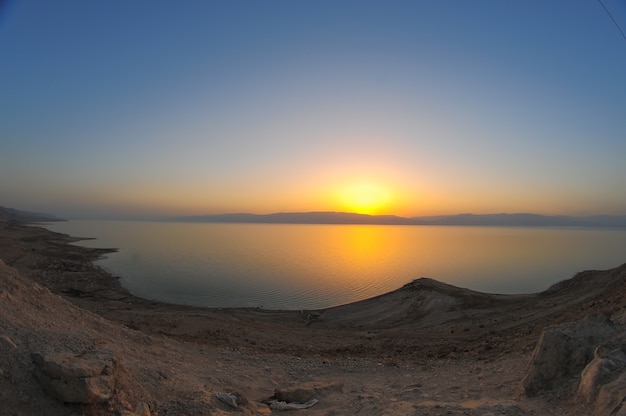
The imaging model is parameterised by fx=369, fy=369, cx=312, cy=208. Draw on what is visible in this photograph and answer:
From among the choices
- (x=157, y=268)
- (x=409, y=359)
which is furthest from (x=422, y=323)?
(x=157, y=268)

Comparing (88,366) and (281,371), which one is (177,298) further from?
(88,366)

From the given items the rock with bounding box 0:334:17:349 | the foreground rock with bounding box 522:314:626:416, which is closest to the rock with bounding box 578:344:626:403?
the foreground rock with bounding box 522:314:626:416

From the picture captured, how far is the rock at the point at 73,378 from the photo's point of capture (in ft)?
18.2

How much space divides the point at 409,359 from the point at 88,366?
34.5 feet

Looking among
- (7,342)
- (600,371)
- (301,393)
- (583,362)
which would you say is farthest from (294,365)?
(600,371)

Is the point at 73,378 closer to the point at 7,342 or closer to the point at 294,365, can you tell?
the point at 7,342

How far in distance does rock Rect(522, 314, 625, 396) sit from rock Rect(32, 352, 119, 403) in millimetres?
8207

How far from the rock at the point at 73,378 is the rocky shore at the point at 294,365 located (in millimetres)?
17

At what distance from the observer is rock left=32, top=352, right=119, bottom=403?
5535mm

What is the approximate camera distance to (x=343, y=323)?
74.1ft

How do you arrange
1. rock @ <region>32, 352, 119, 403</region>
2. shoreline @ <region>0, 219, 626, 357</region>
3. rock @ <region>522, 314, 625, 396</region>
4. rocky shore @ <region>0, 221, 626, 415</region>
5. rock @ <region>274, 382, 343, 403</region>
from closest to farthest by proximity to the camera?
rock @ <region>32, 352, 119, 403</region> < rocky shore @ <region>0, 221, 626, 415</region> < rock @ <region>522, 314, 625, 396</region> < rock @ <region>274, 382, 343, 403</region> < shoreline @ <region>0, 219, 626, 357</region>

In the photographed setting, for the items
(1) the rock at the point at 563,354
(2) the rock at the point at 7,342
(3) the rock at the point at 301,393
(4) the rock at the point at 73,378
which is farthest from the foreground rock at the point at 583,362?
(2) the rock at the point at 7,342

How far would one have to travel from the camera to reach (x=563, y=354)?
7.83 metres

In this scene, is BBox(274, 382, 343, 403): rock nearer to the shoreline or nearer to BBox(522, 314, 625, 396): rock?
BBox(522, 314, 625, 396): rock
